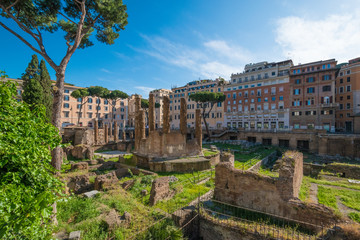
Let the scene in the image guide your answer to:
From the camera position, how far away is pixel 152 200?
9281mm

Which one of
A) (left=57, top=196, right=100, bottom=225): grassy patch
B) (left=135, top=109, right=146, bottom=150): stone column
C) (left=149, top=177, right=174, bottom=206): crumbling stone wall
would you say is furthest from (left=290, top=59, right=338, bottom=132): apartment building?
(left=57, top=196, right=100, bottom=225): grassy patch

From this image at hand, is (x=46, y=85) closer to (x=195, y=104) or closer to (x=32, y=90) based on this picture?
(x=32, y=90)

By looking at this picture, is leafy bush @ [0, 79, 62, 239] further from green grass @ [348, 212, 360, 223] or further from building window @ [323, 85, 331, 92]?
building window @ [323, 85, 331, 92]

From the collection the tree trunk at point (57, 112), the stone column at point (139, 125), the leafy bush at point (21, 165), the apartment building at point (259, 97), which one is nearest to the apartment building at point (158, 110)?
the apartment building at point (259, 97)

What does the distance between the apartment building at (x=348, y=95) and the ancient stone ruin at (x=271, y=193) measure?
41.8 m

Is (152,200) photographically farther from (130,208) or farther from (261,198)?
(261,198)

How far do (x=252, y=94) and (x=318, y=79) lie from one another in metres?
A: 14.2

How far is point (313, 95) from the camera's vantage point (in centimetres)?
3750

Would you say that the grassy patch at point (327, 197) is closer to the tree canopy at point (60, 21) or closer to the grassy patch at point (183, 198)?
the grassy patch at point (183, 198)

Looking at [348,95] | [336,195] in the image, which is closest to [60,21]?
[336,195]

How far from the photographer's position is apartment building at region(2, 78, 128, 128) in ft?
161

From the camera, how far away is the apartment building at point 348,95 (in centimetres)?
3653

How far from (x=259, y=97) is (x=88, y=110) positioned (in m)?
52.9

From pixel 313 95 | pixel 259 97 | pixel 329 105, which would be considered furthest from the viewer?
pixel 259 97
